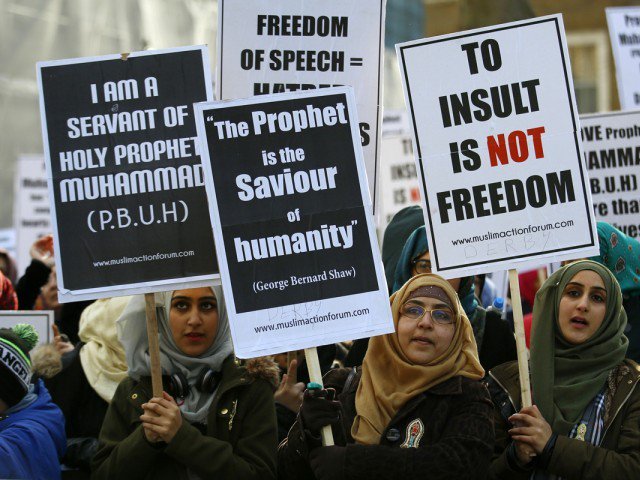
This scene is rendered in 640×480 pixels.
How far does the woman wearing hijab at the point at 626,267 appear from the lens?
17.7ft

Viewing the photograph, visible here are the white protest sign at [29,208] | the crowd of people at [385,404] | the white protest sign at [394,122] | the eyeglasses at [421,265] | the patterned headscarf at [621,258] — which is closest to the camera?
the crowd of people at [385,404]

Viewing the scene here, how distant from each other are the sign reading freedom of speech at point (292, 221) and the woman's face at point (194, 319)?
1.75ft

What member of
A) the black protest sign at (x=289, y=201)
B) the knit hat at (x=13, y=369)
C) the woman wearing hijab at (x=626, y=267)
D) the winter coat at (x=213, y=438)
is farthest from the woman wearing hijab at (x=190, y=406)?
the woman wearing hijab at (x=626, y=267)

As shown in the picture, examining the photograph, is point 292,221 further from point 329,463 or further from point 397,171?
point 397,171

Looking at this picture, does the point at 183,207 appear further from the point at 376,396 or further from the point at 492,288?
the point at 492,288

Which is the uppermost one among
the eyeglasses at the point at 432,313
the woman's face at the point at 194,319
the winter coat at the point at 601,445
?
the woman's face at the point at 194,319

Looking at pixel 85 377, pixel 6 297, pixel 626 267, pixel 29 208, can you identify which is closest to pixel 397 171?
pixel 29 208

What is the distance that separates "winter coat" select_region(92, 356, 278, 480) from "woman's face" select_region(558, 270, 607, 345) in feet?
3.71

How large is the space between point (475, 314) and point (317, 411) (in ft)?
4.67

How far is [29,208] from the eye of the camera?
11008 millimetres

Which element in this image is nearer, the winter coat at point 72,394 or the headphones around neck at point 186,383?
the headphones around neck at point 186,383

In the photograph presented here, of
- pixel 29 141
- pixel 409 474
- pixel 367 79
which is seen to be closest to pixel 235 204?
pixel 409 474

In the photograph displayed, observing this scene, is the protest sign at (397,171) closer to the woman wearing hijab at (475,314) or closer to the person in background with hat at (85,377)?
the woman wearing hijab at (475,314)

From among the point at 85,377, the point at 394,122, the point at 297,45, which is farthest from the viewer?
the point at 394,122
